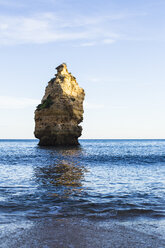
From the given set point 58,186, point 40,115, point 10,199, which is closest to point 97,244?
point 10,199

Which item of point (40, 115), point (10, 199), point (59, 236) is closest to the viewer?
point (59, 236)

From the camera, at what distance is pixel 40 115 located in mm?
62531

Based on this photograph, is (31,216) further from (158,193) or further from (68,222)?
(158,193)

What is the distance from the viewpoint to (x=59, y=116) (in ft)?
199

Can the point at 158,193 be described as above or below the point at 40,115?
below

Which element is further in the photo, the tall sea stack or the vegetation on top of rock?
the vegetation on top of rock

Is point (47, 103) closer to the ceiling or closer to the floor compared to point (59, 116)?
closer to the ceiling

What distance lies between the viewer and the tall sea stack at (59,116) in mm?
60219

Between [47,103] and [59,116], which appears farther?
[47,103]

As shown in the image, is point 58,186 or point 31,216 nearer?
point 31,216

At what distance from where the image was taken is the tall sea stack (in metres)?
60.2

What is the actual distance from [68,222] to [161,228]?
8.02 feet

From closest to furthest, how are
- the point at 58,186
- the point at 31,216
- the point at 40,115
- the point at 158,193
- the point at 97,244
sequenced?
the point at 97,244, the point at 31,216, the point at 158,193, the point at 58,186, the point at 40,115

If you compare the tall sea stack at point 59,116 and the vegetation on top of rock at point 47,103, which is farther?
the vegetation on top of rock at point 47,103
